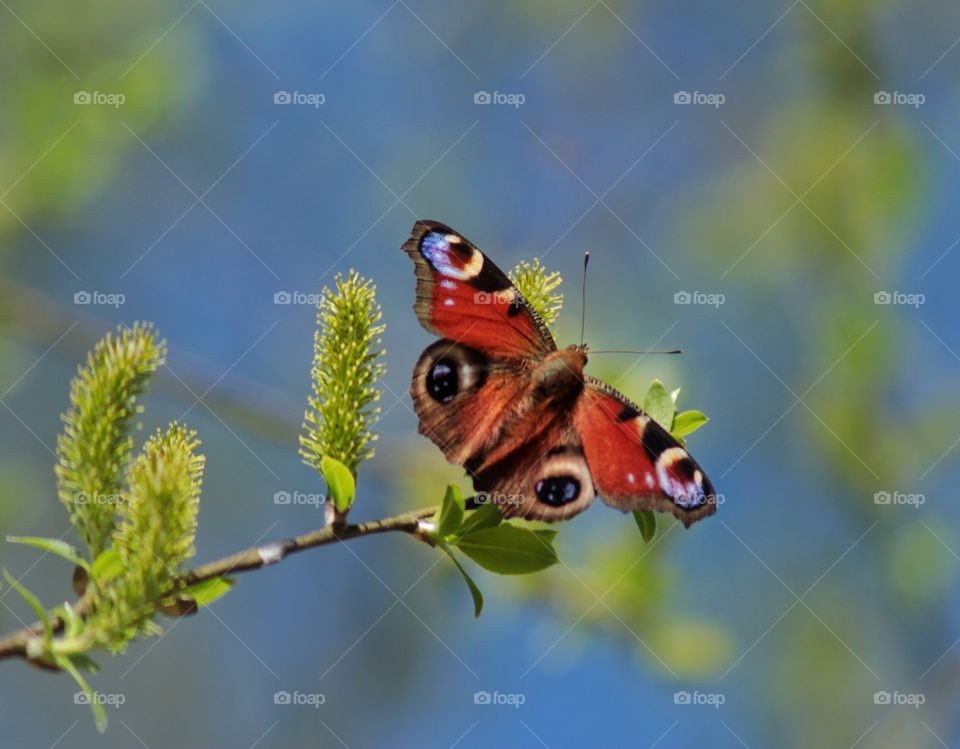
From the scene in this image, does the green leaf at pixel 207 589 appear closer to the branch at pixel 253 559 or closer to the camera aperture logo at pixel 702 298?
the branch at pixel 253 559

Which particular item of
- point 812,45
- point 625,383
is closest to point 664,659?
point 625,383

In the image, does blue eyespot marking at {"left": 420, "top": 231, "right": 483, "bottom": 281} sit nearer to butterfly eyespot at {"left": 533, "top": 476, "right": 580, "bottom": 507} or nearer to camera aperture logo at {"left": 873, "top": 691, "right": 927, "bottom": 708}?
butterfly eyespot at {"left": 533, "top": 476, "right": 580, "bottom": 507}

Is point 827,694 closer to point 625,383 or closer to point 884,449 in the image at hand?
point 884,449

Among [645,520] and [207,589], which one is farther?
[645,520]

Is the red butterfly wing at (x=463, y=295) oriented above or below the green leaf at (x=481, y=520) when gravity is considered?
above

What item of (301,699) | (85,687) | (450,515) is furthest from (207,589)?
(301,699)

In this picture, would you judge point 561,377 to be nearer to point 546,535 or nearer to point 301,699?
point 546,535

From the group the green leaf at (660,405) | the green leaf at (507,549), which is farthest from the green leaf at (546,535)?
the green leaf at (660,405)
